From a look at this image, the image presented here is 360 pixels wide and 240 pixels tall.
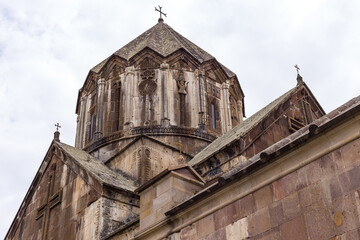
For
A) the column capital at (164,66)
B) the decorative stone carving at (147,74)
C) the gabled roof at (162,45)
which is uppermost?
the gabled roof at (162,45)

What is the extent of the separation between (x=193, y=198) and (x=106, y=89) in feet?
41.2

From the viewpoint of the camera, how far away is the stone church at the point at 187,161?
6766mm

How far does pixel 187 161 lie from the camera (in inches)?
675

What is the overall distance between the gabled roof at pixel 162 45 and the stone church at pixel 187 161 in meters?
0.10

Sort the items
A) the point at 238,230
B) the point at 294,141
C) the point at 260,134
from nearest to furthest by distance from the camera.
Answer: the point at 294,141 < the point at 238,230 < the point at 260,134

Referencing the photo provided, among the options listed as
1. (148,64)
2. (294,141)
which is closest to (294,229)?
(294,141)

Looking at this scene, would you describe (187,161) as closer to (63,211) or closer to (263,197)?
(63,211)

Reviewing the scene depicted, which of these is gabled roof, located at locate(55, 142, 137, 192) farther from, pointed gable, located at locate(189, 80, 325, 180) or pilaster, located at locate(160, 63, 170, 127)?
pilaster, located at locate(160, 63, 170, 127)

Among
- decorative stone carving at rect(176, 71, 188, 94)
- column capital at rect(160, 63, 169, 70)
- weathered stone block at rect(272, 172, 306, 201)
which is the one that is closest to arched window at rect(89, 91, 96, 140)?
column capital at rect(160, 63, 169, 70)

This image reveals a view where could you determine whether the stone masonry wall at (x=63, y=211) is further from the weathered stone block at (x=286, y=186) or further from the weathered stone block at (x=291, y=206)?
the weathered stone block at (x=291, y=206)

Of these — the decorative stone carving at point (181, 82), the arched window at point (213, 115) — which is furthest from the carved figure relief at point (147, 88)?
the arched window at point (213, 115)

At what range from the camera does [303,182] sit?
6996 mm

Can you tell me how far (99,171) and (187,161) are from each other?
3515 millimetres

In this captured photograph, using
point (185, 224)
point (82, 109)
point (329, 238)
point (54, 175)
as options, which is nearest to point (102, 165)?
point (54, 175)
